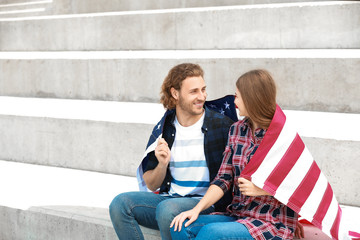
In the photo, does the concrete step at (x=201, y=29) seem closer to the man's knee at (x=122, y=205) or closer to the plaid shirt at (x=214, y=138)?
the plaid shirt at (x=214, y=138)

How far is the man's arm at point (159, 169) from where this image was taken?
10.6ft

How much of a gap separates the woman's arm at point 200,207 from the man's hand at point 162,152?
31 cm

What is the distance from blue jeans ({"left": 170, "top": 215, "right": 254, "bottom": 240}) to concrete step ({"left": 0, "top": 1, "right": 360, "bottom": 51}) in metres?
2.61

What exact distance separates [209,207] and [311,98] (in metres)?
1.80

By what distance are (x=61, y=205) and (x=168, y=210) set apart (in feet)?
4.37

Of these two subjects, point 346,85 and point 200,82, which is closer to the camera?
point 200,82

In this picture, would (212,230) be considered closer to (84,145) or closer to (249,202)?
(249,202)

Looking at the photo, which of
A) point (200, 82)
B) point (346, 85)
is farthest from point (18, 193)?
point (346, 85)

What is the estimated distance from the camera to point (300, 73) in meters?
4.70

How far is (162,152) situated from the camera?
10.6 feet

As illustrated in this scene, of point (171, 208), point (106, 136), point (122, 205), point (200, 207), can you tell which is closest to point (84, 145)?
point (106, 136)

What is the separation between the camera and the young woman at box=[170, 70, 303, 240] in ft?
9.28

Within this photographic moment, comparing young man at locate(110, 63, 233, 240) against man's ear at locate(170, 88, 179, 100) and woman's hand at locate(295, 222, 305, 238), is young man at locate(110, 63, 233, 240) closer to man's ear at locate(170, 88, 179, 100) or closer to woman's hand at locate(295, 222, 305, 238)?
man's ear at locate(170, 88, 179, 100)

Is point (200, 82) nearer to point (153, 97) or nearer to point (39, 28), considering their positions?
point (153, 97)
